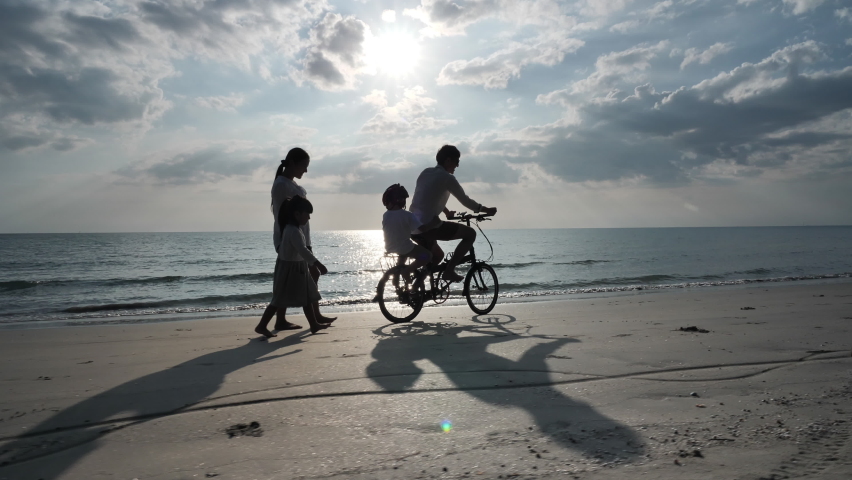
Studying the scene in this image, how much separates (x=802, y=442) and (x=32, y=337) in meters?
8.53

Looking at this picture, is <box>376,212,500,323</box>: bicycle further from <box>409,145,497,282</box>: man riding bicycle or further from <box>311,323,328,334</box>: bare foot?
<box>311,323,328,334</box>: bare foot

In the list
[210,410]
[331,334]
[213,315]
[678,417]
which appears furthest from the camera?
[213,315]

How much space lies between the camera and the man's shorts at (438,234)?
21.5ft

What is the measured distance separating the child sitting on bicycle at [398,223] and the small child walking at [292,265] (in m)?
1.09

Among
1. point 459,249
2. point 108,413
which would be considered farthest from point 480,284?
point 108,413

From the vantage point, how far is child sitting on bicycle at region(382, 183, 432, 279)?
6309 mm

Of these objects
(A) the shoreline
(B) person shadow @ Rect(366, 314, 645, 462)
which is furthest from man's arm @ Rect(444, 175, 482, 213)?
(A) the shoreline

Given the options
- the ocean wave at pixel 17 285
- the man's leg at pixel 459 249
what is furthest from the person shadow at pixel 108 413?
the ocean wave at pixel 17 285

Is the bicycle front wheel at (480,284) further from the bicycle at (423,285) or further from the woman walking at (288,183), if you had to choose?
the woman walking at (288,183)

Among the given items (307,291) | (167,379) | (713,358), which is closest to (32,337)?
(307,291)

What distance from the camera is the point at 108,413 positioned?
2.79m

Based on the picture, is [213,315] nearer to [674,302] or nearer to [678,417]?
[674,302]

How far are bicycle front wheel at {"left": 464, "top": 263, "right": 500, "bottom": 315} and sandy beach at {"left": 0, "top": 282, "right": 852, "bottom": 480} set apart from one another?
6.23 feet

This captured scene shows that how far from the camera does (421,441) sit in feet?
7.24
